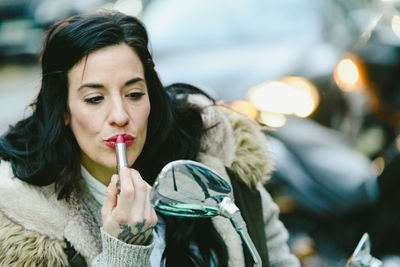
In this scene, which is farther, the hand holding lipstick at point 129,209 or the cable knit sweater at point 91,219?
the cable knit sweater at point 91,219

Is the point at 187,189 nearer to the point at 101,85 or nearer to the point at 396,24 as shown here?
the point at 101,85

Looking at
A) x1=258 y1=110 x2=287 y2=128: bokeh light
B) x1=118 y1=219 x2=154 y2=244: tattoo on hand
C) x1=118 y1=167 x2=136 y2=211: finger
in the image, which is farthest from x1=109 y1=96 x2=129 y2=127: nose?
x1=258 y1=110 x2=287 y2=128: bokeh light

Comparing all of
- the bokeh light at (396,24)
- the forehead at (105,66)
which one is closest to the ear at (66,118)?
the forehead at (105,66)

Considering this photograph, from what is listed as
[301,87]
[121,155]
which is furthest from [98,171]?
[301,87]

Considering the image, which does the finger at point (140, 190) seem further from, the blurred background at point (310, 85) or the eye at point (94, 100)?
the blurred background at point (310, 85)

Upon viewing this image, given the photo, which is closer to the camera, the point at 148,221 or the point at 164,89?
the point at 148,221

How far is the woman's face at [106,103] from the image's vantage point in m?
2.21

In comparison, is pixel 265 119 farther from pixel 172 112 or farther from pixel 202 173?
pixel 202 173

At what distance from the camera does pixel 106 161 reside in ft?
7.31

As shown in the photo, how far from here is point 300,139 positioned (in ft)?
13.4

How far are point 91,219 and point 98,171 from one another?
0.20m

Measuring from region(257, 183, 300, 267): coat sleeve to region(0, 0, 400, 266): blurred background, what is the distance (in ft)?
4.12

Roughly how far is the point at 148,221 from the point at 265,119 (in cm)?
219

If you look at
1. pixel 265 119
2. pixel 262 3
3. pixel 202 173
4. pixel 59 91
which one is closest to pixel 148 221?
pixel 202 173
